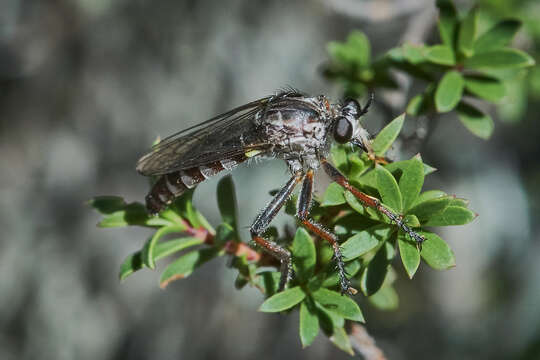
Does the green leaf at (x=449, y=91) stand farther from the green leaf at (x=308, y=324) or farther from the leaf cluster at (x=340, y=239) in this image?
the green leaf at (x=308, y=324)

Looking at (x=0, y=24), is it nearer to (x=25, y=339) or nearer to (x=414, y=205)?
(x=25, y=339)

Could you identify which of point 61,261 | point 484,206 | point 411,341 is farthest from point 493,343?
point 61,261

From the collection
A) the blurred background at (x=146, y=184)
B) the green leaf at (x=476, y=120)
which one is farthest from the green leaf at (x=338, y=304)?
the blurred background at (x=146, y=184)

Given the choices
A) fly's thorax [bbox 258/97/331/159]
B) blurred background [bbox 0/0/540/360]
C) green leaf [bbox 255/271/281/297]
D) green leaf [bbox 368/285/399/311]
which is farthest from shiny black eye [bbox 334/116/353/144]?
blurred background [bbox 0/0/540/360]

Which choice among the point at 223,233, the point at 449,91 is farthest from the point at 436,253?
the point at 449,91

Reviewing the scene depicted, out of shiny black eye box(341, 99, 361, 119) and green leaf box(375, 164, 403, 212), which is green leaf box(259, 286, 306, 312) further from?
shiny black eye box(341, 99, 361, 119)

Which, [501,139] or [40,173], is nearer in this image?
[501,139]
